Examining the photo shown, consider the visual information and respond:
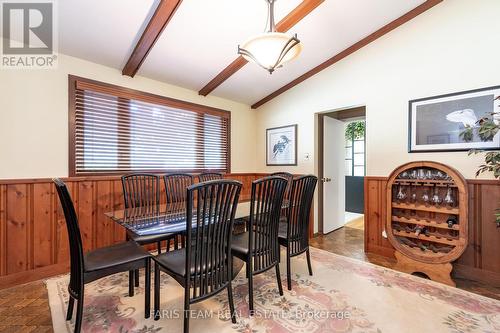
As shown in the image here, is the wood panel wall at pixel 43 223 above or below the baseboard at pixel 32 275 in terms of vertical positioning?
above

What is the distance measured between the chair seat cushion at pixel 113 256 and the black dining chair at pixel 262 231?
76cm

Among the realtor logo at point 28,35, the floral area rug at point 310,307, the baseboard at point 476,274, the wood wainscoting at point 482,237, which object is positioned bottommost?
the floral area rug at point 310,307

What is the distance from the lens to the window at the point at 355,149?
5992mm

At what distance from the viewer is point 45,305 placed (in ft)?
6.41

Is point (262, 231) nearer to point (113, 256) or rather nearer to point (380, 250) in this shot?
point (113, 256)

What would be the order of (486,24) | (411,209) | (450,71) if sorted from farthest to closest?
(411,209)
(450,71)
(486,24)

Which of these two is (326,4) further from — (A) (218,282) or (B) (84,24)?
(A) (218,282)

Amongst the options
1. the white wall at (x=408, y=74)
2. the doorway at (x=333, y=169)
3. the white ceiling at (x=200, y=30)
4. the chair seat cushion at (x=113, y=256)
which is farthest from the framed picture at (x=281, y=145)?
the chair seat cushion at (x=113, y=256)

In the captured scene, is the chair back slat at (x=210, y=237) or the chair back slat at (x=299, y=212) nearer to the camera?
the chair back slat at (x=210, y=237)

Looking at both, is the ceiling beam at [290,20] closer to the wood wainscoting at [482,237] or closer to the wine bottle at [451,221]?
the wood wainscoting at [482,237]

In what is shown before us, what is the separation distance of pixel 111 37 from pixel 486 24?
3.75 m

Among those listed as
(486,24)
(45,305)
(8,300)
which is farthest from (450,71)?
(8,300)

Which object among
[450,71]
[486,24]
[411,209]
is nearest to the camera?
[486,24]

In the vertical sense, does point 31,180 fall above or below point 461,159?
below
